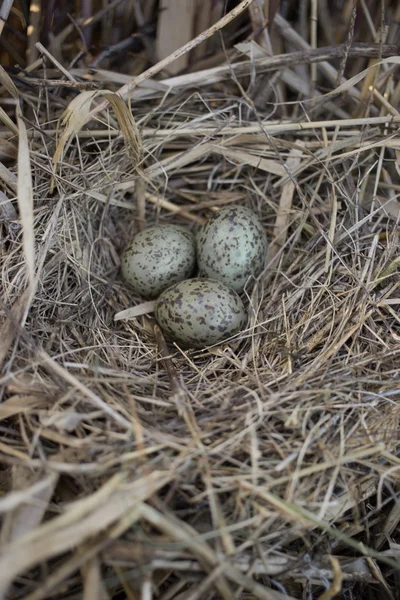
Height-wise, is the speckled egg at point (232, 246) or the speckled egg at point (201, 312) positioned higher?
the speckled egg at point (232, 246)

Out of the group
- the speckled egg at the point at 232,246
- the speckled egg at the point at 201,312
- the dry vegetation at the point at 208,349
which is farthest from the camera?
the speckled egg at the point at 232,246

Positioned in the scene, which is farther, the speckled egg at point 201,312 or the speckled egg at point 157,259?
the speckled egg at point 157,259

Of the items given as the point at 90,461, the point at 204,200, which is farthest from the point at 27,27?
the point at 90,461

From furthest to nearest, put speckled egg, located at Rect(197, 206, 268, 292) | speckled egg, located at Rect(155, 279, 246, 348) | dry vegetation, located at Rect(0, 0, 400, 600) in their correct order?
speckled egg, located at Rect(197, 206, 268, 292) → speckled egg, located at Rect(155, 279, 246, 348) → dry vegetation, located at Rect(0, 0, 400, 600)

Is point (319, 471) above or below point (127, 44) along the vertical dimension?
below

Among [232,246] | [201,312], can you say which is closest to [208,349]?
[201,312]

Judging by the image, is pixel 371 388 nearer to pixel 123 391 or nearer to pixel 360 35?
pixel 123 391
